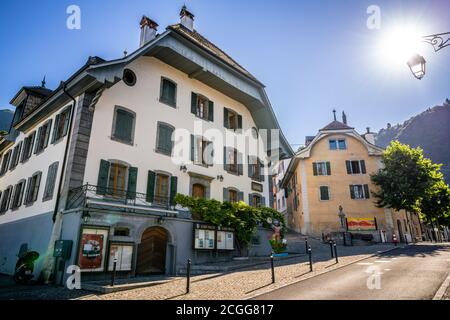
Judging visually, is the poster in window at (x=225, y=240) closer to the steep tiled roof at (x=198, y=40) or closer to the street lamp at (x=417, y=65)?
the steep tiled roof at (x=198, y=40)

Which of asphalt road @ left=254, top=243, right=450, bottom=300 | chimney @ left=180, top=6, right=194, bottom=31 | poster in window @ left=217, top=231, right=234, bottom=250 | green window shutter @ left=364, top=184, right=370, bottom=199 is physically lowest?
asphalt road @ left=254, top=243, right=450, bottom=300

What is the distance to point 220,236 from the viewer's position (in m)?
15.6

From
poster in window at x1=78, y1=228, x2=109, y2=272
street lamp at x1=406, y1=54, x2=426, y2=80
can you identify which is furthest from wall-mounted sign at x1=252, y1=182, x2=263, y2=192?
street lamp at x1=406, y1=54, x2=426, y2=80

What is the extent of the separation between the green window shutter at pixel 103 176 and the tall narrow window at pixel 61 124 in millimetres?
3020

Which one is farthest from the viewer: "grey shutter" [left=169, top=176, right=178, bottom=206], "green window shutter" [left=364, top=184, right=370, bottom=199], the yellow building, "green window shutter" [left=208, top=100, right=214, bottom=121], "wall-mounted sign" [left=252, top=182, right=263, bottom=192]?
"green window shutter" [left=364, top=184, right=370, bottom=199]

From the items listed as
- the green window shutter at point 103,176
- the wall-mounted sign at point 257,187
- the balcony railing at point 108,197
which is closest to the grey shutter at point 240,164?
the wall-mounted sign at point 257,187

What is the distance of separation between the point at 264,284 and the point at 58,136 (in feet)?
41.6

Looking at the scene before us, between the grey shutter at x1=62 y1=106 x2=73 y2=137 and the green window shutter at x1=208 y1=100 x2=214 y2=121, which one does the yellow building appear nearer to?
the green window shutter at x1=208 y1=100 x2=214 y2=121

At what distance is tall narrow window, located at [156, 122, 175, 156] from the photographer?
16.0 m

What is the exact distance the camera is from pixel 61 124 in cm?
1534

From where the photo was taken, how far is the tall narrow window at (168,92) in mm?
17141

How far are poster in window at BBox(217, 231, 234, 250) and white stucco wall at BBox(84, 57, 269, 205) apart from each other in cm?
283

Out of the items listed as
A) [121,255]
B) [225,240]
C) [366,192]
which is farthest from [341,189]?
[121,255]
